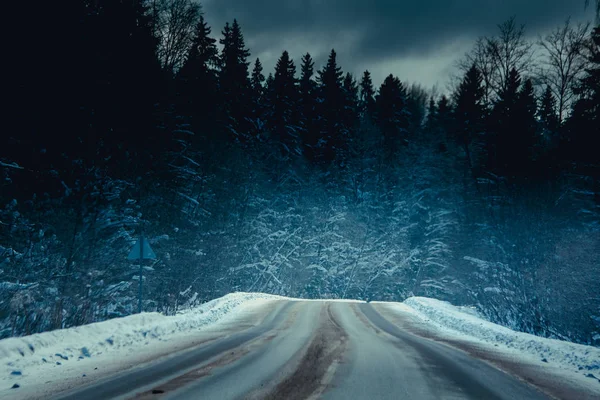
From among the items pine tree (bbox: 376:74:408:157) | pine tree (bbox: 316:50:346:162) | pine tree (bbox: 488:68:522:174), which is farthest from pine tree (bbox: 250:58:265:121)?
pine tree (bbox: 488:68:522:174)

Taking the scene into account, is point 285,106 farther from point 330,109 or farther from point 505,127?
point 505,127

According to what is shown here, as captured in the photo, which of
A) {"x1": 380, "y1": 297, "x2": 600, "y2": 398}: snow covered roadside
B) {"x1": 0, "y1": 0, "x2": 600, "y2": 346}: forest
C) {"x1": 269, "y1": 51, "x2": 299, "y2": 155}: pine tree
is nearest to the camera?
{"x1": 380, "y1": 297, "x2": 600, "y2": 398}: snow covered roadside

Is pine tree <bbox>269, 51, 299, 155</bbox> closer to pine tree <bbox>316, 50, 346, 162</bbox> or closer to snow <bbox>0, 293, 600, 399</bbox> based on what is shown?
pine tree <bbox>316, 50, 346, 162</bbox>

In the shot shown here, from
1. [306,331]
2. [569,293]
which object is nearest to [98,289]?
[306,331]

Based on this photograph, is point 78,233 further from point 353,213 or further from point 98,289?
point 353,213

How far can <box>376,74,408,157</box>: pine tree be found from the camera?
163 ft

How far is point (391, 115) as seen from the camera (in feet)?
165

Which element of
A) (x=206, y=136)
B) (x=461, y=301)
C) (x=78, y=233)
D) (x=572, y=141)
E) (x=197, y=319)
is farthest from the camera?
(x=461, y=301)

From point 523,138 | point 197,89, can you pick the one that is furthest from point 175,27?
point 523,138

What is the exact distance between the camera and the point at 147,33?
76.6ft

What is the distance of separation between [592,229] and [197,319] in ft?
59.2

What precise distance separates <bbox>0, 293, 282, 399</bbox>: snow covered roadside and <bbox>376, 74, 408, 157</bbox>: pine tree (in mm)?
40420

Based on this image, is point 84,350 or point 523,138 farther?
point 523,138

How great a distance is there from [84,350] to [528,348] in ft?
32.7
